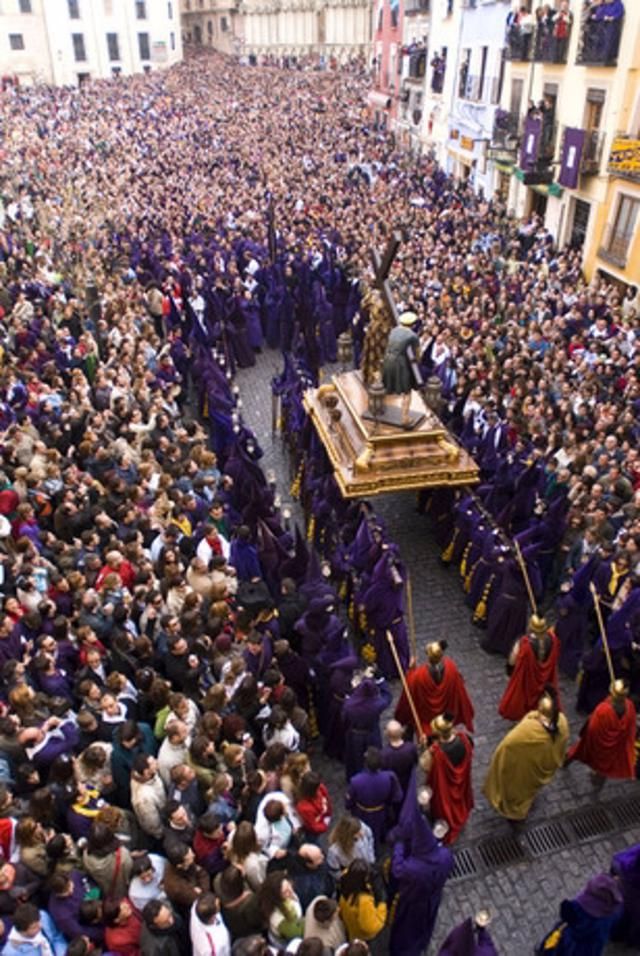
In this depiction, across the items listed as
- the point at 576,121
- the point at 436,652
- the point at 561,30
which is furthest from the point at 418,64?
the point at 436,652

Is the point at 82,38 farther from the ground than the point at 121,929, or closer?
farther from the ground

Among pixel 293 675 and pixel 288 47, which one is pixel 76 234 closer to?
pixel 293 675

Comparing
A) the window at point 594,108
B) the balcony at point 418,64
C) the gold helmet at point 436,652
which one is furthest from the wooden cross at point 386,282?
the balcony at point 418,64

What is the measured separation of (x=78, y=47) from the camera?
56531 millimetres

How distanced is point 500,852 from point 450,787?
3.49ft

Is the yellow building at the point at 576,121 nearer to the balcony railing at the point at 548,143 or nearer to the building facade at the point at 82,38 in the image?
the balcony railing at the point at 548,143

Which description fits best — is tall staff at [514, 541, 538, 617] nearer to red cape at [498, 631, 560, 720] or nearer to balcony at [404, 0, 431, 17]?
red cape at [498, 631, 560, 720]

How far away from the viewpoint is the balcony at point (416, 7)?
32.0m

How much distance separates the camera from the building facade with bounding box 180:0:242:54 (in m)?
73.8

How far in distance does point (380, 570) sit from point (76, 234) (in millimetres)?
15083

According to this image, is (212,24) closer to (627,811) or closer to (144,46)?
(144,46)

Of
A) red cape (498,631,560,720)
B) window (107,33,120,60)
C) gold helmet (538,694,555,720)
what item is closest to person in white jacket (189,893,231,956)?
gold helmet (538,694,555,720)

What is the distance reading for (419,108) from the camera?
32.9m

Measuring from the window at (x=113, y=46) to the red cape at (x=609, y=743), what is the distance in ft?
214
